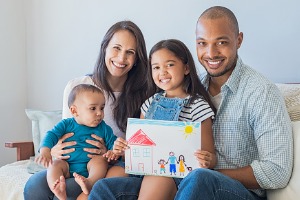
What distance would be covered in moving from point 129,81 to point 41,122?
74 centimetres

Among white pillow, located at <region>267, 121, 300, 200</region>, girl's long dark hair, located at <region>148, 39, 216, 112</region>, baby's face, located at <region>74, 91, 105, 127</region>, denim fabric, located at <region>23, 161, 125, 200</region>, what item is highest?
girl's long dark hair, located at <region>148, 39, 216, 112</region>

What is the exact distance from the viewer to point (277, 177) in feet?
4.56

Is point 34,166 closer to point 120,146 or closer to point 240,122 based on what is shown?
point 120,146

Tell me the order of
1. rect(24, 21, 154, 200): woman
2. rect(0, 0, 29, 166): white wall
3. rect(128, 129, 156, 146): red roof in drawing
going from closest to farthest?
rect(128, 129, 156, 146): red roof in drawing < rect(24, 21, 154, 200): woman < rect(0, 0, 29, 166): white wall

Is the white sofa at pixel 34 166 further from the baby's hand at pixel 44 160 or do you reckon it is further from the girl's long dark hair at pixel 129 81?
the girl's long dark hair at pixel 129 81

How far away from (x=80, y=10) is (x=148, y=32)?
61 centimetres

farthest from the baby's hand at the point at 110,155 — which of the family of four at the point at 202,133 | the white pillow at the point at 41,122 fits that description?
the white pillow at the point at 41,122

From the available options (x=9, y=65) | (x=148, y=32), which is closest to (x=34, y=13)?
(x=9, y=65)

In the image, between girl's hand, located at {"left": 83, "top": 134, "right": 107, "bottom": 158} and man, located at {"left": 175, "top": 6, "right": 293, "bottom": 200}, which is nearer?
man, located at {"left": 175, "top": 6, "right": 293, "bottom": 200}

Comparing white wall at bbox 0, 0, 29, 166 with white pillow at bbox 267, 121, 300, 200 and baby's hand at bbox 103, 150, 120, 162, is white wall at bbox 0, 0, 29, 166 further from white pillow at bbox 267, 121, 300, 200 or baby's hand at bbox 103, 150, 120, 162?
white pillow at bbox 267, 121, 300, 200

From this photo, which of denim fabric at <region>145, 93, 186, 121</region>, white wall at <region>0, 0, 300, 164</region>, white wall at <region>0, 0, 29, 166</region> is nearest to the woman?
denim fabric at <region>145, 93, 186, 121</region>

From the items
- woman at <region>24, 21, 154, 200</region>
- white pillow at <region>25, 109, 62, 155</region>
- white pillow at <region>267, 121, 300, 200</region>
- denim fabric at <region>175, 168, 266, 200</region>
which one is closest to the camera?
denim fabric at <region>175, 168, 266, 200</region>

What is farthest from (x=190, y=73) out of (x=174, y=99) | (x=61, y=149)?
(x=61, y=149)

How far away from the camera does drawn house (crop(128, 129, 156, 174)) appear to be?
4.88 ft
